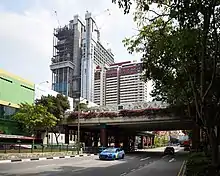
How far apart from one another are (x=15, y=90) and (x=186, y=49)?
133 feet

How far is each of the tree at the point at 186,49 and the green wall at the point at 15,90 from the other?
30.8 meters

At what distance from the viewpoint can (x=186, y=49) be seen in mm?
11289

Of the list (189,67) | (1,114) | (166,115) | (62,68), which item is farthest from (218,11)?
(62,68)

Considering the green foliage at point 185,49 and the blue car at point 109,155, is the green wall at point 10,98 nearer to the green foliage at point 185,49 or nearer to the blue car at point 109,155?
the blue car at point 109,155

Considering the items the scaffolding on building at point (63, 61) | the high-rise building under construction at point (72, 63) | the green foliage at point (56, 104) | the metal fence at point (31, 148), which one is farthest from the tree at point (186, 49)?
the scaffolding on building at point (63, 61)

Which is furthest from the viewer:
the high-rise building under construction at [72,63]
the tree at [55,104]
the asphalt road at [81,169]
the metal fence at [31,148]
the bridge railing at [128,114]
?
the high-rise building under construction at [72,63]

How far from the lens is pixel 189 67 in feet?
46.1

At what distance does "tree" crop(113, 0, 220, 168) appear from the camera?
9.39 m

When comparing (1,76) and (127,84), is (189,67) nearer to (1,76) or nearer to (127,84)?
(127,84)

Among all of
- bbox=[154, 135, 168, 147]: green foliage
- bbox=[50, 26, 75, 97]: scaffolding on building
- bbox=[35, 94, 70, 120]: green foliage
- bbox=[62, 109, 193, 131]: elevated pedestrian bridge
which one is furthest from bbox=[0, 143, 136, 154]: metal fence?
bbox=[154, 135, 168, 147]: green foliage

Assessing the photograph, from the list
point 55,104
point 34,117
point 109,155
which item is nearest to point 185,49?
point 109,155

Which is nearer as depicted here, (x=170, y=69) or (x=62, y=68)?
(x=170, y=69)

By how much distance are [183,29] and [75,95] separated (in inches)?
2707

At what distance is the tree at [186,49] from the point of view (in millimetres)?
9391
